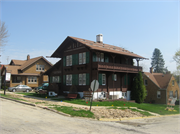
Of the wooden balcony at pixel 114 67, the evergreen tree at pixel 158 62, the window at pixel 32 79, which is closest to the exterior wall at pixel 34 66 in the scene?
the window at pixel 32 79

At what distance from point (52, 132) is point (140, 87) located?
23461mm

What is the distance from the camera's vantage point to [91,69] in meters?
24.8

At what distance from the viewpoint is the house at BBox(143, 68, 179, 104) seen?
39.6 meters

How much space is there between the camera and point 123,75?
1159 inches

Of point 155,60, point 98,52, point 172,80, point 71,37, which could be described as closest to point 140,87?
point 98,52

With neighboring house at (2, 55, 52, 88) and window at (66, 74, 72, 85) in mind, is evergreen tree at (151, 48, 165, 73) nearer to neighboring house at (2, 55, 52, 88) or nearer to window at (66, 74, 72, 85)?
neighboring house at (2, 55, 52, 88)

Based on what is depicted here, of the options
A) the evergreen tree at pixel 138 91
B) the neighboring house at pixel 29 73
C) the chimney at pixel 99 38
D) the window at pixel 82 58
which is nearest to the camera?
the window at pixel 82 58

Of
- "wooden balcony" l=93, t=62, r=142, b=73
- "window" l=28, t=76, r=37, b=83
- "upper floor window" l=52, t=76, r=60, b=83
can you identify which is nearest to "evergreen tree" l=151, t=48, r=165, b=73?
"wooden balcony" l=93, t=62, r=142, b=73

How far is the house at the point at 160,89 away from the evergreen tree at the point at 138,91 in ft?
38.9

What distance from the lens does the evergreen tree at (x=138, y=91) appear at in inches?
1156

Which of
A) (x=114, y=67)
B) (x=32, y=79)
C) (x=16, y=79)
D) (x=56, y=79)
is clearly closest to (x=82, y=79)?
(x=114, y=67)

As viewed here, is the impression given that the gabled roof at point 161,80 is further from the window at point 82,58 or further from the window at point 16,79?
the window at point 16,79

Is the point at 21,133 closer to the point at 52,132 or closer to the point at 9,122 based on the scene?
the point at 52,132

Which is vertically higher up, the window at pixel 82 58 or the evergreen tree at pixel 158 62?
the evergreen tree at pixel 158 62
